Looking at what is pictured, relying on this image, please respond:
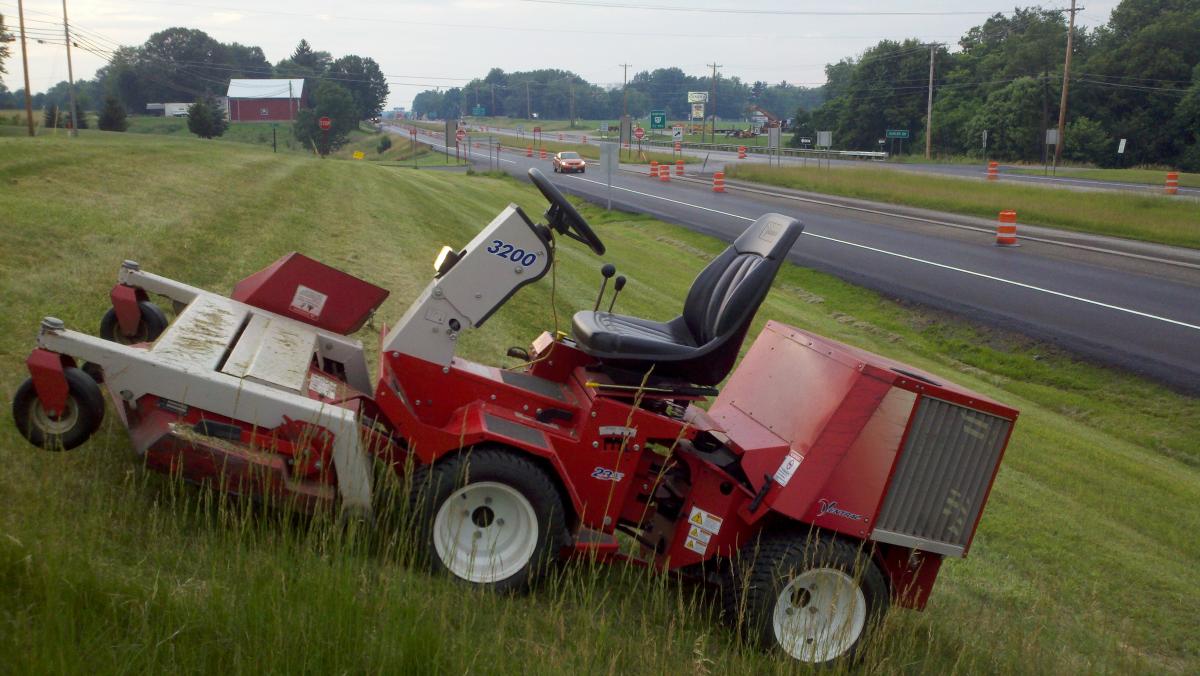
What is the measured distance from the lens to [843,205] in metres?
36.9

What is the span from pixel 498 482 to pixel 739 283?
168cm

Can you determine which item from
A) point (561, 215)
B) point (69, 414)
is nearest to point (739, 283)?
point (561, 215)

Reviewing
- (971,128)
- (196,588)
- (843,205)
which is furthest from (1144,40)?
(196,588)

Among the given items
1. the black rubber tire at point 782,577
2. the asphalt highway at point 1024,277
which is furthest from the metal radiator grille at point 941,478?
the asphalt highway at point 1024,277

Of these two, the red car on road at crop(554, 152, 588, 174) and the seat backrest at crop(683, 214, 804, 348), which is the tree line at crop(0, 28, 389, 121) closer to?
the red car on road at crop(554, 152, 588, 174)

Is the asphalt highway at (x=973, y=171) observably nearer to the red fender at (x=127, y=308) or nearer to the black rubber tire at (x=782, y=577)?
the black rubber tire at (x=782, y=577)

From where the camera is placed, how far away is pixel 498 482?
4.69m

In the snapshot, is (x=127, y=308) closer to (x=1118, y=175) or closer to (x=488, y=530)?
(x=488, y=530)

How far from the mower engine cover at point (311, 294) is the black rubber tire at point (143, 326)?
543 millimetres

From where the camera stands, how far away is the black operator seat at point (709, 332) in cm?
523

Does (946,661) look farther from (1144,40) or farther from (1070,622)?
(1144,40)

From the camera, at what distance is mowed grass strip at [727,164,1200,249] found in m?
29.7

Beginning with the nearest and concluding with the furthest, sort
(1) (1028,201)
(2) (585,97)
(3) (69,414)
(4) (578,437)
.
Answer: (3) (69,414), (4) (578,437), (1) (1028,201), (2) (585,97)

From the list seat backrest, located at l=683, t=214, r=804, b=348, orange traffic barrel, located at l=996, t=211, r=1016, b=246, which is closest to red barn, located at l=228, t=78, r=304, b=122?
orange traffic barrel, located at l=996, t=211, r=1016, b=246
